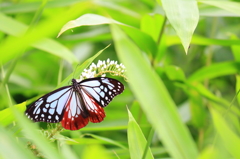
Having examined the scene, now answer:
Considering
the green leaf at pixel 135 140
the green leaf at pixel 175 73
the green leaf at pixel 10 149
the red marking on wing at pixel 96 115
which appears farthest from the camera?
the green leaf at pixel 175 73

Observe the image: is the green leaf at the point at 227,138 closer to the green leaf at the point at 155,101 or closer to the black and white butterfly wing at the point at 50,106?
the green leaf at the point at 155,101

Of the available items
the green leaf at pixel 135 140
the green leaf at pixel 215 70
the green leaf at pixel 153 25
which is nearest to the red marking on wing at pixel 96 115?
the green leaf at pixel 135 140

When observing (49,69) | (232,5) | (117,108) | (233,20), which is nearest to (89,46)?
(49,69)

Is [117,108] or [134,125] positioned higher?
[134,125]

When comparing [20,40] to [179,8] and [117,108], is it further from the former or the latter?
[117,108]

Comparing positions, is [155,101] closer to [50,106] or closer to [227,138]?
[227,138]

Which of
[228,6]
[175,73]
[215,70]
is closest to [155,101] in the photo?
[228,6]

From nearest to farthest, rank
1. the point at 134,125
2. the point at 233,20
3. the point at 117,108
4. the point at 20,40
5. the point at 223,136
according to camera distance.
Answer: the point at 20,40
the point at 223,136
the point at 134,125
the point at 117,108
the point at 233,20
